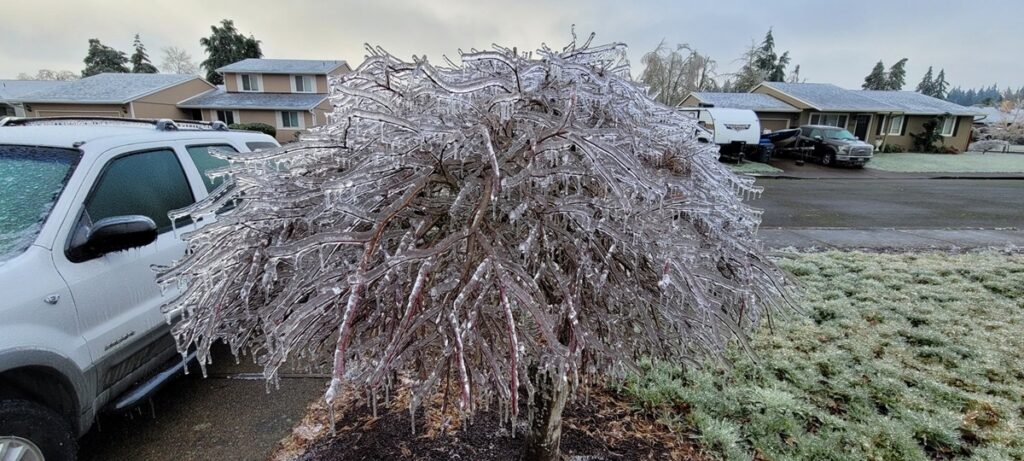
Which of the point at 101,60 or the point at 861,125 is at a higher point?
the point at 101,60

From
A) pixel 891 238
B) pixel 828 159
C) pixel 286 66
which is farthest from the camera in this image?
pixel 286 66

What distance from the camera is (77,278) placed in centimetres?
210

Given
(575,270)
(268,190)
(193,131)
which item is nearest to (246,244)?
(268,190)

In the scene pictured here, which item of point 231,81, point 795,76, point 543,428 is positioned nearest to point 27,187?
point 543,428

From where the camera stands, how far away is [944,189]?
44.1ft

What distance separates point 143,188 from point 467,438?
2472 mm

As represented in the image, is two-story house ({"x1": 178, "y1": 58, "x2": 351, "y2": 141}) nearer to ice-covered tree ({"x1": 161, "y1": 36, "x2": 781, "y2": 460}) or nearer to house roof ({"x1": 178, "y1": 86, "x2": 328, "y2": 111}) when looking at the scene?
house roof ({"x1": 178, "y1": 86, "x2": 328, "y2": 111})

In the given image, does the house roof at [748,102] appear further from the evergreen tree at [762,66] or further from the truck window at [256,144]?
the truck window at [256,144]

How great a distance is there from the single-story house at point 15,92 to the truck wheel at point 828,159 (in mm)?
38960

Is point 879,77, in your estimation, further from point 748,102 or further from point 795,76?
point 748,102

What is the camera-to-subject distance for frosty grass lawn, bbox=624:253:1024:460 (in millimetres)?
2557

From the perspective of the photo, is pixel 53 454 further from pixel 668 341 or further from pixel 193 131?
pixel 668 341

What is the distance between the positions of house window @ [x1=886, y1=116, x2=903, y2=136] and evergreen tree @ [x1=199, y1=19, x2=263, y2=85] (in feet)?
138

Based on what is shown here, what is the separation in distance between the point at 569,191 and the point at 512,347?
0.67m
